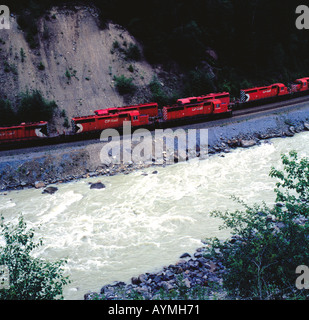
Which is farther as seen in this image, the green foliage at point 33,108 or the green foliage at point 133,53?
the green foliage at point 133,53

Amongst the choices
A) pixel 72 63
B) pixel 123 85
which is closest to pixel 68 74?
pixel 72 63

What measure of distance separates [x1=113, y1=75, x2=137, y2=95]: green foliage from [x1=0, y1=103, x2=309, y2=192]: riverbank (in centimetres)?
908

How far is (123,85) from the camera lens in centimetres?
3938

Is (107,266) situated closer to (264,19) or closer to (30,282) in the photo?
(30,282)

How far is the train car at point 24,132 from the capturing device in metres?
31.0

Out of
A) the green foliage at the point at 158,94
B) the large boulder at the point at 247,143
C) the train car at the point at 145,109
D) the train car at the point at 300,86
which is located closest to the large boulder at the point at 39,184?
the train car at the point at 145,109

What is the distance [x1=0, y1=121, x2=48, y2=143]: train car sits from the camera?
31.0m

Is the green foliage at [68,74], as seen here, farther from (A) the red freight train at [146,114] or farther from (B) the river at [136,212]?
(B) the river at [136,212]

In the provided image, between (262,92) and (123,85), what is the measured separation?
17.2m

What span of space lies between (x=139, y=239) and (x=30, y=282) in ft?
32.6

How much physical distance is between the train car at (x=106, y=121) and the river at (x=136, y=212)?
20.7ft

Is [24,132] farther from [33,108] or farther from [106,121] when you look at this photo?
[106,121]

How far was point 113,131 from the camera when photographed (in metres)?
34.0
